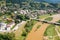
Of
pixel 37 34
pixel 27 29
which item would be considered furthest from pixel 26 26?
pixel 37 34

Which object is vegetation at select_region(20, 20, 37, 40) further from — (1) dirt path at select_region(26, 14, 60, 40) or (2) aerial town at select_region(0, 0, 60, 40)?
(1) dirt path at select_region(26, 14, 60, 40)

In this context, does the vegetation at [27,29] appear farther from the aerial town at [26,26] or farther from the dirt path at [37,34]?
the dirt path at [37,34]

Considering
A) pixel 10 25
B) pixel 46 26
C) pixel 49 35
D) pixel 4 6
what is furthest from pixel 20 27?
pixel 4 6

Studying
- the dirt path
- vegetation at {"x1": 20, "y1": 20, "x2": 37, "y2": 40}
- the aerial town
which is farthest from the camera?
vegetation at {"x1": 20, "y1": 20, "x2": 37, "y2": 40}

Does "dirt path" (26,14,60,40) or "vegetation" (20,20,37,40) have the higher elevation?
"vegetation" (20,20,37,40)

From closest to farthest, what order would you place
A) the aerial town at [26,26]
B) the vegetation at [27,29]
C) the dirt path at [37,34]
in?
the aerial town at [26,26]
the dirt path at [37,34]
the vegetation at [27,29]

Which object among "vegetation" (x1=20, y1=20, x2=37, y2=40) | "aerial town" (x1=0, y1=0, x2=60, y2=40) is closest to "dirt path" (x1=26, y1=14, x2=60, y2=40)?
"aerial town" (x1=0, y1=0, x2=60, y2=40)

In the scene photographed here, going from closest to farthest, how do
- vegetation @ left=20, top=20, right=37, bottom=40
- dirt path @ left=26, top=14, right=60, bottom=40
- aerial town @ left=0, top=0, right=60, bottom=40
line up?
aerial town @ left=0, top=0, right=60, bottom=40 < dirt path @ left=26, top=14, right=60, bottom=40 < vegetation @ left=20, top=20, right=37, bottom=40

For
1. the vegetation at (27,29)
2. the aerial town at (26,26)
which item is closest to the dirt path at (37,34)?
the aerial town at (26,26)

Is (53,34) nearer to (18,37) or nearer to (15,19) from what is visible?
(18,37)

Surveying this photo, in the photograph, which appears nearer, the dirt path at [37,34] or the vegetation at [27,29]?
the dirt path at [37,34]

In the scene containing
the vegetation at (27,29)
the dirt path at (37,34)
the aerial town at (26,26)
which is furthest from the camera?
the vegetation at (27,29)
